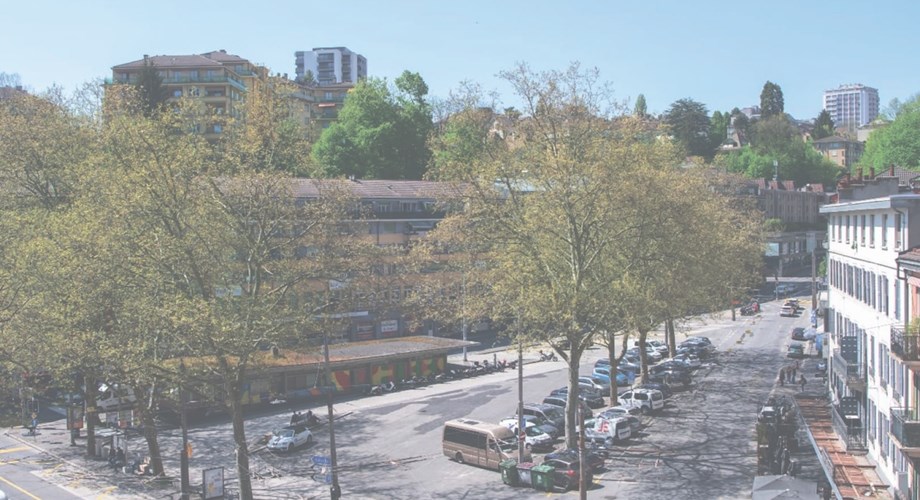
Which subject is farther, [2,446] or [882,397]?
[2,446]

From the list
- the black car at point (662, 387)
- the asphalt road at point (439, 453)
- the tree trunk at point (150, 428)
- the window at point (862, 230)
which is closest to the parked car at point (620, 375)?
the asphalt road at point (439, 453)

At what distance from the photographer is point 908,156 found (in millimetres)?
106750

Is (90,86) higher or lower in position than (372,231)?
higher

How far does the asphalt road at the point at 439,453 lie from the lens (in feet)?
115

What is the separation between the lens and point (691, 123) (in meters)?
152

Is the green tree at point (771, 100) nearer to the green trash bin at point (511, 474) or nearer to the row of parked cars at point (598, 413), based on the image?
the row of parked cars at point (598, 413)

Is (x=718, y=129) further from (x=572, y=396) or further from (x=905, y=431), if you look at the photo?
(x=905, y=431)

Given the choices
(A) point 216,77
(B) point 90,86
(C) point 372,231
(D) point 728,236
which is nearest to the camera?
(B) point 90,86

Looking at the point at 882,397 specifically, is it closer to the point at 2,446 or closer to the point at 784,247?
the point at 2,446

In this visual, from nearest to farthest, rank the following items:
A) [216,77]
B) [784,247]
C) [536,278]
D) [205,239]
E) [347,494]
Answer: [205,239] < [347,494] < [536,278] < [216,77] < [784,247]

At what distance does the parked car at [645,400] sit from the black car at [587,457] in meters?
11.1

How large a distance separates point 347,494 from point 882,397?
845 inches

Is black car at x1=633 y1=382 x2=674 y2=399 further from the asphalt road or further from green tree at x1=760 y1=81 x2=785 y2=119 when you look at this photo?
green tree at x1=760 y1=81 x2=785 y2=119

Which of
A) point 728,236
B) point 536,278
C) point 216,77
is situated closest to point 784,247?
point 728,236
